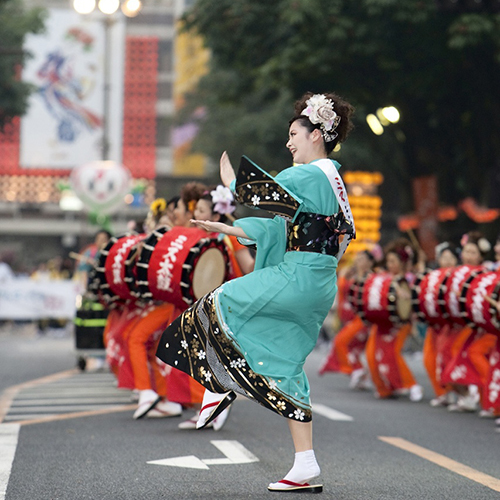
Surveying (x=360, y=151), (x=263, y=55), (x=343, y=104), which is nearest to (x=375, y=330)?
(x=343, y=104)

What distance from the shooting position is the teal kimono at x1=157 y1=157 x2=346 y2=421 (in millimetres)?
5273

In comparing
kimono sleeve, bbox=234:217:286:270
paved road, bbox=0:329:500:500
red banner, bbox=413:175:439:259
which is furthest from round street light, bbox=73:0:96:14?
kimono sleeve, bbox=234:217:286:270

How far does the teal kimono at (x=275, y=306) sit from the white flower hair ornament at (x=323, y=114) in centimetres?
30

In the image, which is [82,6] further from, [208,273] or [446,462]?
[446,462]

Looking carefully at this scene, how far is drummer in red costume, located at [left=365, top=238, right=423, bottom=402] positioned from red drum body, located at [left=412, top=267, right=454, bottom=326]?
2.69 feet

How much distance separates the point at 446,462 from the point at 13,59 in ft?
82.8

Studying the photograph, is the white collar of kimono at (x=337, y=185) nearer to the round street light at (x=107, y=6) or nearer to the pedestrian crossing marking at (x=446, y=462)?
the pedestrian crossing marking at (x=446, y=462)

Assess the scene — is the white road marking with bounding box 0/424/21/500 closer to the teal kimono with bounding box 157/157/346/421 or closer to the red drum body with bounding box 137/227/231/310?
the teal kimono with bounding box 157/157/346/421

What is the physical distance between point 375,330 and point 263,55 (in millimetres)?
10766

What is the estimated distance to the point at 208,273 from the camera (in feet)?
26.1

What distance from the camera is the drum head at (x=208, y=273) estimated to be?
312 inches

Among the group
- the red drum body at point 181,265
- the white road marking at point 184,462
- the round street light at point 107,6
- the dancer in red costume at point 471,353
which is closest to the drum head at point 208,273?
the red drum body at point 181,265

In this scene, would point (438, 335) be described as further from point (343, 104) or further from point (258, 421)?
point (343, 104)

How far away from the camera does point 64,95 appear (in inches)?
1575
